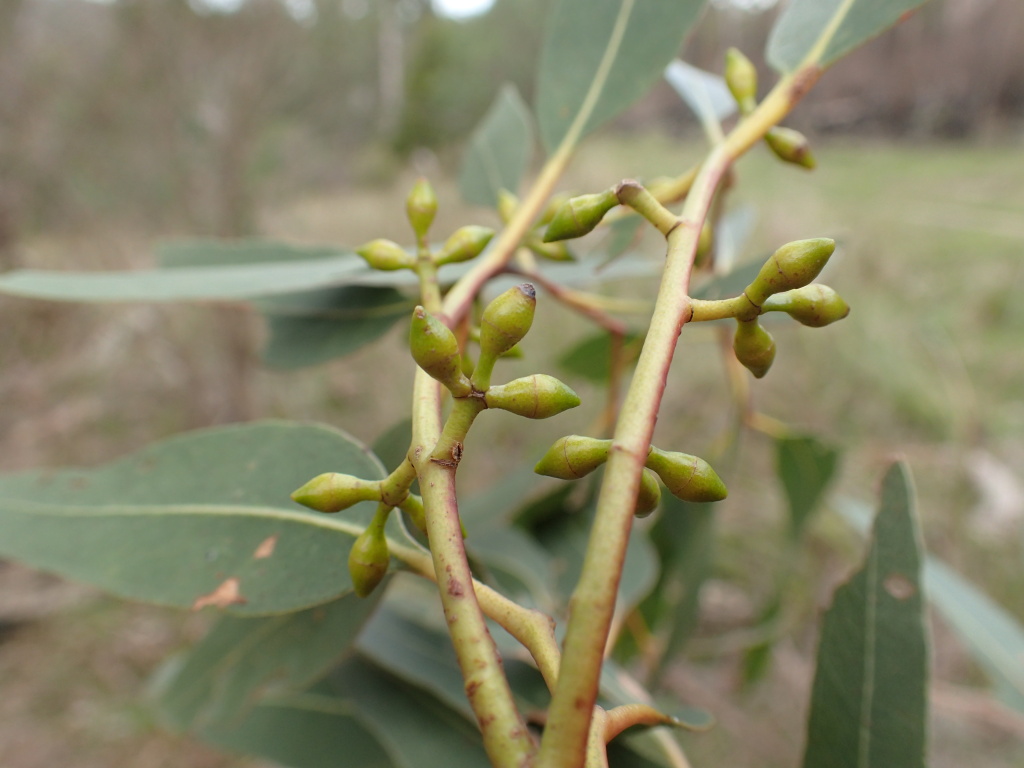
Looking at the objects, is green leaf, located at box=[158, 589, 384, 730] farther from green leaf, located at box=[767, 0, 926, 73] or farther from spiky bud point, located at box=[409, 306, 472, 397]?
green leaf, located at box=[767, 0, 926, 73]

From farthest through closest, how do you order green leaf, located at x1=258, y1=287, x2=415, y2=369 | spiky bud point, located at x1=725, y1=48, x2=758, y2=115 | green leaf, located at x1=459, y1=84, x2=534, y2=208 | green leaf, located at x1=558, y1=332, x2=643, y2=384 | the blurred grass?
1. the blurred grass
2. green leaf, located at x1=558, y1=332, x2=643, y2=384
3. green leaf, located at x1=459, y1=84, x2=534, y2=208
4. green leaf, located at x1=258, y1=287, x2=415, y2=369
5. spiky bud point, located at x1=725, y1=48, x2=758, y2=115

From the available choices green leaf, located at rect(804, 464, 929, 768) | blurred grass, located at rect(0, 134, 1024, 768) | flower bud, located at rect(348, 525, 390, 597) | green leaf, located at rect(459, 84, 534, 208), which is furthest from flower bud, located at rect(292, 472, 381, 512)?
blurred grass, located at rect(0, 134, 1024, 768)

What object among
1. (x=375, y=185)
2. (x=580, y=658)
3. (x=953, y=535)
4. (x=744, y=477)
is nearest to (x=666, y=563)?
(x=580, y=658)

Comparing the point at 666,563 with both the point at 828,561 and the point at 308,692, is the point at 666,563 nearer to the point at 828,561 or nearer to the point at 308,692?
the point at 308,692

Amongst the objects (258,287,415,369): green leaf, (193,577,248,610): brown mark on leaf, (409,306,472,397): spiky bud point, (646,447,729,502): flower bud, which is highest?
(409,306,472,397): spiky bud point

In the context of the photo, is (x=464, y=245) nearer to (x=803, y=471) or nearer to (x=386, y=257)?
(x=386, y=257)

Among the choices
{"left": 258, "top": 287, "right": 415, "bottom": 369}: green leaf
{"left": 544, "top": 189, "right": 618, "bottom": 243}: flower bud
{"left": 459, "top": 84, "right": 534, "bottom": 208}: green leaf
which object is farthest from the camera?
{"left": 459, "top": 84, "right": 534, "bottom": 208}: green leaf

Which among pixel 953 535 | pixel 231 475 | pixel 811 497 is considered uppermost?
pixel 231 475

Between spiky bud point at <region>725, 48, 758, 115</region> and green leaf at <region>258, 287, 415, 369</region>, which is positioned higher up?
spiky bud point at <region>725, 48, 758, 115</region>
